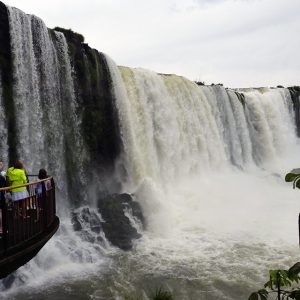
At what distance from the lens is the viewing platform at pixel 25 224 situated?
5.34 meters

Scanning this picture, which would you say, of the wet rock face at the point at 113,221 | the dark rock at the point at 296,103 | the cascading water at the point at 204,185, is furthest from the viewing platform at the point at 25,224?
the dark rock at the point at 296,103

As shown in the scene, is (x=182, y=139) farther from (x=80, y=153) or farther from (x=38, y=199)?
(x=38, y=199)

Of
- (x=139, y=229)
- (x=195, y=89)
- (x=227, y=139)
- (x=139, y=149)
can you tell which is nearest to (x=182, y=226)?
(x=139, y=229)

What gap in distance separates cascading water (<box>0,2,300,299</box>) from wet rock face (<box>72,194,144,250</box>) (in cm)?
10

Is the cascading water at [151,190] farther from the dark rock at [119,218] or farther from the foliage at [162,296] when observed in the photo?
the foliage at [162,296]

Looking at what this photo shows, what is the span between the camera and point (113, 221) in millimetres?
14797

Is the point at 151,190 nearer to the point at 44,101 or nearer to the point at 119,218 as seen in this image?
the point at 119,218

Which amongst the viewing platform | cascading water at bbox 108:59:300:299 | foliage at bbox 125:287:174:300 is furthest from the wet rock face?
the viewing platform

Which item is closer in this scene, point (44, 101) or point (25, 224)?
point (25, 224)

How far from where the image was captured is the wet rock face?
1378cm

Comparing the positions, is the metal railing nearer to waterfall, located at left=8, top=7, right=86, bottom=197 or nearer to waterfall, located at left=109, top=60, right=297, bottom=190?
waterfall, located at left=8, top=7, right=86, bottom=197

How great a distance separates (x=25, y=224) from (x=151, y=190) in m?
12.0

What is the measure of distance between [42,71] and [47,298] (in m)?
8.05

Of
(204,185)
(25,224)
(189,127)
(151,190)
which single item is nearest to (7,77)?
(151,190)
